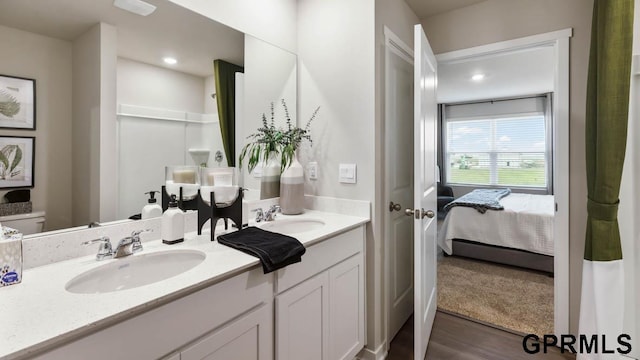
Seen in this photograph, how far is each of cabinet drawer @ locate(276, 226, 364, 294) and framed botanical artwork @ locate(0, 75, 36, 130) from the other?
1067mm

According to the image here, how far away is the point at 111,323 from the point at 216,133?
3.82 ft

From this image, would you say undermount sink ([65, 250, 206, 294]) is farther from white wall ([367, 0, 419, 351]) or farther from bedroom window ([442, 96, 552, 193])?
bedroom window ([442, 96, 552, 193])

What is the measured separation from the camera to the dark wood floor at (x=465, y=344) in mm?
1954

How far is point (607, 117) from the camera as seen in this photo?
1.57 m

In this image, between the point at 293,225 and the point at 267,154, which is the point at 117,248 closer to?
the point at 293,225

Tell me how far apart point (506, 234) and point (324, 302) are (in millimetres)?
2928

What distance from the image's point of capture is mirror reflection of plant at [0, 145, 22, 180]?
105cm

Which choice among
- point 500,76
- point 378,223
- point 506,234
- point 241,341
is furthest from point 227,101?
point 500,76

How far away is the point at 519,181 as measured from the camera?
6.22m

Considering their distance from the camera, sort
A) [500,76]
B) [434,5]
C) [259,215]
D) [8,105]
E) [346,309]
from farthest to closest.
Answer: [500,76] < [434,5] < [259,215] < [346,309] < [8,105]

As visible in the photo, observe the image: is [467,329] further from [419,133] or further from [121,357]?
[121,357]

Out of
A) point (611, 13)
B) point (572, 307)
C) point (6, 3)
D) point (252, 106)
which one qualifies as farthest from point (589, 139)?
point (6, 3)

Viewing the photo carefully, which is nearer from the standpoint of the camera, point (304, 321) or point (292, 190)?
point (304, 321)

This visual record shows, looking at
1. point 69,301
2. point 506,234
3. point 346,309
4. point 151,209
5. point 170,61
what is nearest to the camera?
point 69,301
